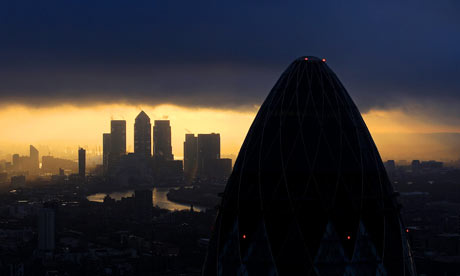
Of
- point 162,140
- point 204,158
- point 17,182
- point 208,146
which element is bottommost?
point 17,182

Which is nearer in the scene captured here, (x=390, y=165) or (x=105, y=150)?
(x=390, y=165)

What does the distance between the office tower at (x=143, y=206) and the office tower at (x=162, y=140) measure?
244 ft

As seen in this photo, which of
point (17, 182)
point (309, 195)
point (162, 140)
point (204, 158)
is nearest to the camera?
point (309, 195)

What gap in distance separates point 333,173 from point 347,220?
2.01 ft

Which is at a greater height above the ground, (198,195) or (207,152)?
(207,152)

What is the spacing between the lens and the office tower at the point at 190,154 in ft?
580

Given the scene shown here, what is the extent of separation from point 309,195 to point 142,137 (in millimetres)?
178671

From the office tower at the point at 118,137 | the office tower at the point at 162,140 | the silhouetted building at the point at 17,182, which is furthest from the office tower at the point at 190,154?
the silhouetted building at the point at 17,182

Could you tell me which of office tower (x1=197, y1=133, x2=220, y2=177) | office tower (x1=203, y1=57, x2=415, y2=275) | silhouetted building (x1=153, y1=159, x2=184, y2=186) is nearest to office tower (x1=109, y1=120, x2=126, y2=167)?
silhouetted building (x1=153, y1=159, x2=184, y2=186)

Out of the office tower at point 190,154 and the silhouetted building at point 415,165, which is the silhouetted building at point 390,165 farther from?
the office tower at point 190,154

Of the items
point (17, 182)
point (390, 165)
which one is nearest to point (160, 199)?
point (17, 182)

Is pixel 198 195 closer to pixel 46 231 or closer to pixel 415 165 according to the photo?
pixel 415 165

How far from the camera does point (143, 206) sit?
106438 millimetres

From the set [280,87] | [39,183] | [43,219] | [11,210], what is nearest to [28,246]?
[43,219]
